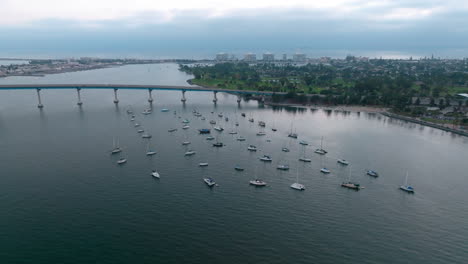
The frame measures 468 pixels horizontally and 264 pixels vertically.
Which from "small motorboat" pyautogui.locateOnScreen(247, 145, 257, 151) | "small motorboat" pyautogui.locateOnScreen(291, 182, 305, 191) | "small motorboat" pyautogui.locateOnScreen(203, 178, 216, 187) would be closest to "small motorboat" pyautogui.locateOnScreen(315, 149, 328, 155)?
"small motorboat" pyautogui.locateOnScreen(247, 145, 257, 151)

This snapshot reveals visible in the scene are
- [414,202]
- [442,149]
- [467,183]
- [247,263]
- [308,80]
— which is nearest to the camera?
[247,263]

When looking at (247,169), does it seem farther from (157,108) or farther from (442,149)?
(157,108)

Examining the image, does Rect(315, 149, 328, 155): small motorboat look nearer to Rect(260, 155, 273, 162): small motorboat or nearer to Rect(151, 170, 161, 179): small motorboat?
Rect(260, 155, 273, 162): small motorboat

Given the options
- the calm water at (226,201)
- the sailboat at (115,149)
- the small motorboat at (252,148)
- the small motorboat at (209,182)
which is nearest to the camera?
the calm water at (226,201)

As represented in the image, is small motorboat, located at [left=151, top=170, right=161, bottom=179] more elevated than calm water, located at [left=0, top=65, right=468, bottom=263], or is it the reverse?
small motorboat, located at [left=151, top=170, right=161, bottom=179]

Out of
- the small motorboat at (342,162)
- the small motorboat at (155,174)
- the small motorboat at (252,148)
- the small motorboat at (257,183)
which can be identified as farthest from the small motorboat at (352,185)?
the small motorboat at (155,174)

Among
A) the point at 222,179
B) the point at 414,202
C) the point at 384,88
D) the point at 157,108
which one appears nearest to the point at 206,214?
the point at 222,179

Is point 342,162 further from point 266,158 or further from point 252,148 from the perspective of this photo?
point 252,148

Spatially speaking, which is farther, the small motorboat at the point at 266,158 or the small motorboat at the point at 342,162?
the small motorboat at the point at 266,158

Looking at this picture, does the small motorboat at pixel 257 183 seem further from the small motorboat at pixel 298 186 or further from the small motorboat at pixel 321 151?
the small motorboat at pixel 321 151
